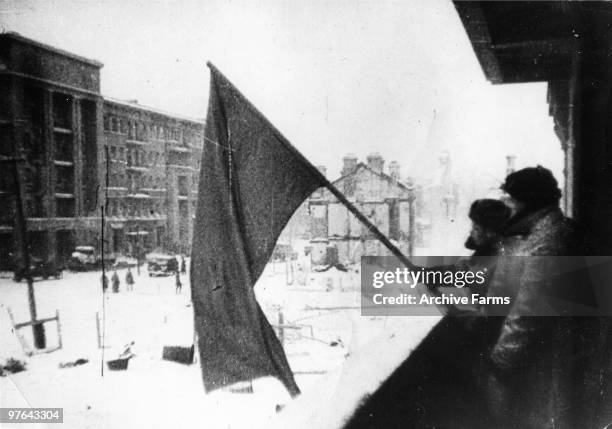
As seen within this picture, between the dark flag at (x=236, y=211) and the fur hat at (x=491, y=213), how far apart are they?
2.49 feet

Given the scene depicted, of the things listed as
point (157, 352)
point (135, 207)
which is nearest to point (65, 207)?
point (135, 207)

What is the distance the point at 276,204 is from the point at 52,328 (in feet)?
5.71

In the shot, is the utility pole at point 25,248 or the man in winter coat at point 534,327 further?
the utility pole at point 25,248

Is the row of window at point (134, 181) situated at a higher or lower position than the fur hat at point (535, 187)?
higher

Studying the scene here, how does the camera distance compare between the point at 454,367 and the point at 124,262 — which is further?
the point at 124,262

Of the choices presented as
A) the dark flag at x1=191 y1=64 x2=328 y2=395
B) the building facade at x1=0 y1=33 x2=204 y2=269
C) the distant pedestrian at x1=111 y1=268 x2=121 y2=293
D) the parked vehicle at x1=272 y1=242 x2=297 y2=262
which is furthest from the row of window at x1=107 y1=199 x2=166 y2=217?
the dark flag at x1=191 y1=64 x2=328 y2=395

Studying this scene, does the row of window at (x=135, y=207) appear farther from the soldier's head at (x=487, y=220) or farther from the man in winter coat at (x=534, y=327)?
the man in winter coat at (x=534, y=327)

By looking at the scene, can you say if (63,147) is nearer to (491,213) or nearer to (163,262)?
(163,262)

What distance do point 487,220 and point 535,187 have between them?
40 cm

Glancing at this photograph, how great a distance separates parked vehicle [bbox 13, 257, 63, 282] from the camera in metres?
2.49

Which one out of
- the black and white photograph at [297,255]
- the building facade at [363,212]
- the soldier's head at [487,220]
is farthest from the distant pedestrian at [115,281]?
the soldier's head at [487,220]

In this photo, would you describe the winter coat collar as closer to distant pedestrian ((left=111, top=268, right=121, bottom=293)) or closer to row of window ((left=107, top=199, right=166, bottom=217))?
row of window ((left=107, top=199, right=166, bottom=217))

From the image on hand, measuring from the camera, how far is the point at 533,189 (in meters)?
1.54

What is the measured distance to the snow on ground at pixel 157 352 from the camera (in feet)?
7.75
